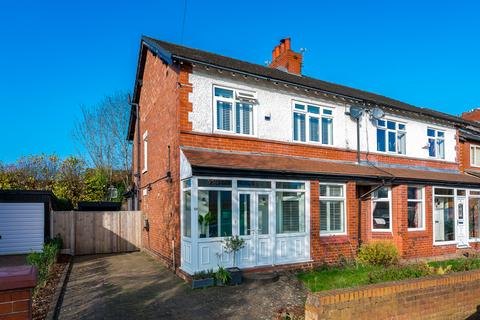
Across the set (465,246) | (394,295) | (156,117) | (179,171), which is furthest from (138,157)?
(465,246)

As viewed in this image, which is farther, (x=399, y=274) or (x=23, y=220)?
(x=23, y=220)

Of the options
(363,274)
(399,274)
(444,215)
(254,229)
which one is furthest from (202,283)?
(444,215)

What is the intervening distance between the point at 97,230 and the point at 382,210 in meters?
11.2

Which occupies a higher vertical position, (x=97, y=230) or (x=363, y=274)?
(x=97, y=230)

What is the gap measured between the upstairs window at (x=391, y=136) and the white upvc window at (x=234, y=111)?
19.2 feet

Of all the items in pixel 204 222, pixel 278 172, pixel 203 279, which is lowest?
pixel 203 279

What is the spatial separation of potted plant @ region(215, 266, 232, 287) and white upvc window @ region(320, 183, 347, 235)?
401cm

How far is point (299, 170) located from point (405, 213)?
4951 millimetres

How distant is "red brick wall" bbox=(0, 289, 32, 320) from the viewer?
2.52 m

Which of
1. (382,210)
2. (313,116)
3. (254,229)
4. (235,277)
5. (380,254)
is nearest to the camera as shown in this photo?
(235,277)

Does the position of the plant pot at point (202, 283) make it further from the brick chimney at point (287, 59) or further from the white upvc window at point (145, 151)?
the brick chimney at point (287, 59)

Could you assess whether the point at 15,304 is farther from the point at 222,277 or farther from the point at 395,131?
the point at 395,131

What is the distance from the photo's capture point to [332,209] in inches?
472

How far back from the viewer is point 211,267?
924cm
